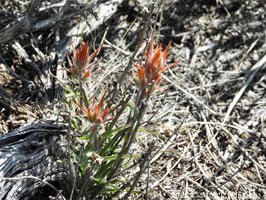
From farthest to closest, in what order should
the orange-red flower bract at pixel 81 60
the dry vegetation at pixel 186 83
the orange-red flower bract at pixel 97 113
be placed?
the dry vegetation at pixel 186 83 < the orange-red flower bract at pixel 81 60 < the orange-red flower bract at pixel 97 113

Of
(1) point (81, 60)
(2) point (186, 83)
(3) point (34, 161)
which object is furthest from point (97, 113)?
(2) point (186, 83)

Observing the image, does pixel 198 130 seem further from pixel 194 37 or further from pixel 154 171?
pixel 194 37

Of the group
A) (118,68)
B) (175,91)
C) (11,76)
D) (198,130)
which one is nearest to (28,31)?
(11,76)

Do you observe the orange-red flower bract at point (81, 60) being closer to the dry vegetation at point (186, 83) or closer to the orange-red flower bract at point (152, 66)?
the orange-red flower bract at point (152, 66)

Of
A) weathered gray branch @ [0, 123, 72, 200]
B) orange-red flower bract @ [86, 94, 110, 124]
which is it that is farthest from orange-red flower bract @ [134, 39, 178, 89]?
weathered gray branch @ [0, 123, 72, 200]

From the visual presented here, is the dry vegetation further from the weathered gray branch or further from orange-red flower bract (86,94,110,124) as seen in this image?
orange-red flower bract (86,94,110,124)

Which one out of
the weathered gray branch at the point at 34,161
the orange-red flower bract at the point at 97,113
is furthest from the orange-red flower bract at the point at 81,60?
the weathered gray branch at the point at 34,161
